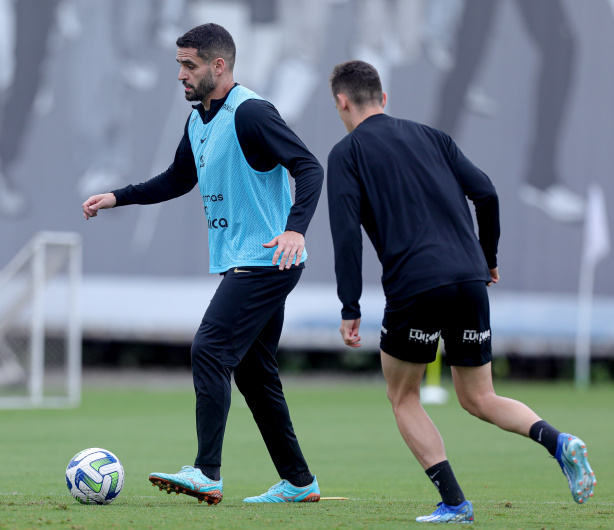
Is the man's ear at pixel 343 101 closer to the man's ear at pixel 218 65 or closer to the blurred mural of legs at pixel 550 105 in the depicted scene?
the man's ear at pixel 218 65

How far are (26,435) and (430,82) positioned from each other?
37.6 feet

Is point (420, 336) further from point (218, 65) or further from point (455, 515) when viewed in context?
point (218, 65)

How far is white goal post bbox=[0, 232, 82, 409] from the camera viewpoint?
48.4 ft

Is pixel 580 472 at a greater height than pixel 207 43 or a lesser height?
lesser

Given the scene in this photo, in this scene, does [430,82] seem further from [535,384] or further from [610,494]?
[610,494]

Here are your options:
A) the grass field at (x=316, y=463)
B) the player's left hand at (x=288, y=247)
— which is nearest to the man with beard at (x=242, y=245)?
the player's left hand at (x=288, y=247)

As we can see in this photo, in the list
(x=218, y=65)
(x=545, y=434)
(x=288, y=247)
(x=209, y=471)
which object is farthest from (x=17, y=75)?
(x=545, y=434)

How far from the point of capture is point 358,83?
4.95m

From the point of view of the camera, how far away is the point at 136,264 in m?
19.4

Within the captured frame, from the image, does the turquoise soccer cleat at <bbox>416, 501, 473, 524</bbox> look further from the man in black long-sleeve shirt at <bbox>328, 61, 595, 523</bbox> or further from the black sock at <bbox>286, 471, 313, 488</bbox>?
the black sock at <bbox>286, 471, 313, 488</bbox>

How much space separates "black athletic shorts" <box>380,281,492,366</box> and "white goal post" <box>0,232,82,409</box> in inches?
409

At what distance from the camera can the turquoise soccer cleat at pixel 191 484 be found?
502cm

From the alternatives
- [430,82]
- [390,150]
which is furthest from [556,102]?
[390,150]

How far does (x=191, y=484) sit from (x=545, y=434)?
5.43ft
